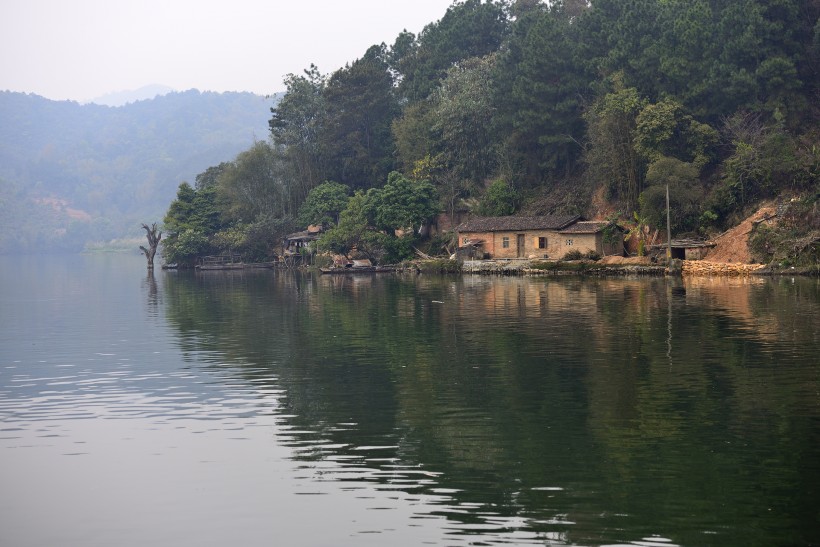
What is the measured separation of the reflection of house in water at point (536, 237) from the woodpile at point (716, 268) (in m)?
8.37

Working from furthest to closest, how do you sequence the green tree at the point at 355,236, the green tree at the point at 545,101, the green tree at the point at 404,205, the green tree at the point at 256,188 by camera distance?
the green tree at the point at 256,188 → the green tree at the point at 355,236 → the green tree at the point at 404,205 → the green tree at the point at 545,101

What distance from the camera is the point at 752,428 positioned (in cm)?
1923

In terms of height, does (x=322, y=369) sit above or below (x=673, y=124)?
below

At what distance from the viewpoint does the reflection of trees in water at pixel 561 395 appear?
15648 mm

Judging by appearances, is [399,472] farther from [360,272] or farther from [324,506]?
[360,272]

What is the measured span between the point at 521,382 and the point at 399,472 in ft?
29.9

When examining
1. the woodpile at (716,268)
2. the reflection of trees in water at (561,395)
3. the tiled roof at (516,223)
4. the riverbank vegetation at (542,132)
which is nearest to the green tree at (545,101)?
the riverbank vegetation at (542,132)

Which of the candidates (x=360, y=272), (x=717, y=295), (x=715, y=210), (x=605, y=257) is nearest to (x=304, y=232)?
(x=360, y=272)

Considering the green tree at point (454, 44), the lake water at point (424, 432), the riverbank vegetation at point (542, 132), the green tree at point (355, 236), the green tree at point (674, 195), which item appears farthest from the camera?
the green tree at point (454, 44)

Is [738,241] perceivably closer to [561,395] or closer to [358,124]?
[561,395]

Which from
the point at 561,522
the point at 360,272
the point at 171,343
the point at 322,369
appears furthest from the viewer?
→ the point at 360,272

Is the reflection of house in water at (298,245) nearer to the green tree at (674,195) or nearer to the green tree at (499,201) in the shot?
the green tree at (499,201)

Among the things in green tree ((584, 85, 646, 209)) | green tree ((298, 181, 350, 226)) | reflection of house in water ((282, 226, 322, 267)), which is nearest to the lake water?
green tree ((584, 85, 646, 209))

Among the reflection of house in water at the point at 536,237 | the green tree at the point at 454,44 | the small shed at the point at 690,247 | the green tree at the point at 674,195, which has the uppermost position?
the green tree at the point at 454,44
